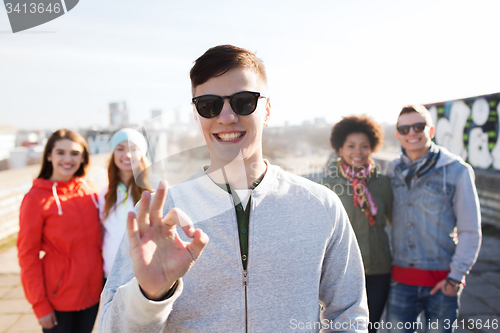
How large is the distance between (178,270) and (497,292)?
483cm

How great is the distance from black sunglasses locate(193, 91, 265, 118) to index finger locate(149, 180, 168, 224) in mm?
449

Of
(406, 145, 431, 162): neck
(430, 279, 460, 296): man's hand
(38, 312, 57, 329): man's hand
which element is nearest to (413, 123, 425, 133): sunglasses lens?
(406, 145, 431, 162): neck

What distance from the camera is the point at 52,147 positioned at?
2811 millimetres

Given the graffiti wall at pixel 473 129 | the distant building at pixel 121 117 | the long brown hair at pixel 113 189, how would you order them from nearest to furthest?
1. the long brown hair at pixel 113 189
2. the distant building at pixel 121 117
3. the graffiti wall at pixel 473 129

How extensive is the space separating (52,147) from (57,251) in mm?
929

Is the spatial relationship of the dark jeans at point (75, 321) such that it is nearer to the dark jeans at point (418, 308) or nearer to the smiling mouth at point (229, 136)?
the smiling mouth at point (229, 136)

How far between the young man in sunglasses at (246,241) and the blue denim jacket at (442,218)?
1.31 meters

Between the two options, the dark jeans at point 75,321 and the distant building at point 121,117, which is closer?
the dark jeans at point 75,321

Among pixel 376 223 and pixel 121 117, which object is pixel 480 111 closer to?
pixel 376 223

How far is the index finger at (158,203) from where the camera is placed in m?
1.01

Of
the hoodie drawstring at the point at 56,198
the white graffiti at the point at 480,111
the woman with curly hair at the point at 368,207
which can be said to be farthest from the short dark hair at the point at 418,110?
the white graffiti at the point at 480,111

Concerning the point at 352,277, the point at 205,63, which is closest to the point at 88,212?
the point at 205,63

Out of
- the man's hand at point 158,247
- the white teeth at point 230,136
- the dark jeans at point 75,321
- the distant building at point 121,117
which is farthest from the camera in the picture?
the distant building at point 121,117

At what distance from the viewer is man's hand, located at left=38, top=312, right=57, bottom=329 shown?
7.91 feet
